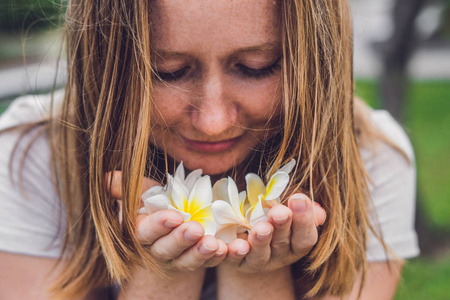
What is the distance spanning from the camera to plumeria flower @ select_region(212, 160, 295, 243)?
64.0 inches

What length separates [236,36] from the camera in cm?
161

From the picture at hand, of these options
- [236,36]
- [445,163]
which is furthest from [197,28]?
[445,163]

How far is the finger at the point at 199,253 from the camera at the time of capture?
1.51 metres

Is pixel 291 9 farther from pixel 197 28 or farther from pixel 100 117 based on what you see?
pixel 100 117

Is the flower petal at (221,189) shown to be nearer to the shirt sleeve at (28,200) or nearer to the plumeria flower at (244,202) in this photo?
the plumeria flower at (244,202)

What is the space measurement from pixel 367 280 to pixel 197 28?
1321mm

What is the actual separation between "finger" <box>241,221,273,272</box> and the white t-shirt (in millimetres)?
748

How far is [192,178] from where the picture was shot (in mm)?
1798

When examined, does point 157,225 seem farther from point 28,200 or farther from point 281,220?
point 28,200

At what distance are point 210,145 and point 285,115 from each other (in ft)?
0.96

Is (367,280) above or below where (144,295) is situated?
below

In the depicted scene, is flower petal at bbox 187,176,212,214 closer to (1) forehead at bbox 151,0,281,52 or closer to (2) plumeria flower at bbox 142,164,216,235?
(2) plumeria flower at bbox 142,164,216,235

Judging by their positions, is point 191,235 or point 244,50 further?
point 244,50

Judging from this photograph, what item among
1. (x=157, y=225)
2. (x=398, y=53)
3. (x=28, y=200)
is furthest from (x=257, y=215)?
(x=398, y=53)
